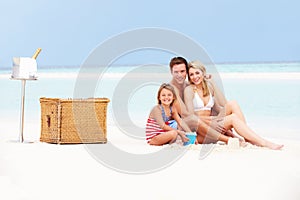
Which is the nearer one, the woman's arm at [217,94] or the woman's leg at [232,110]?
the woman's leg at [232,110]

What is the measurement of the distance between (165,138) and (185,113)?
0.66 ft

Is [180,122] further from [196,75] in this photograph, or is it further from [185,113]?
[196,75]

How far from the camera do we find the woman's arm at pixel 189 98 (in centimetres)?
313

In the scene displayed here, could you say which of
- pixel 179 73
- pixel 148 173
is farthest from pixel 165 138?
pixel 148 173

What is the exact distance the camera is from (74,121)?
3092mm

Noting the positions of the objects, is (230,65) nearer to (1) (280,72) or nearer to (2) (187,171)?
(1) (280,72)

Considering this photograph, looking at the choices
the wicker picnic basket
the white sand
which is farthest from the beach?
the wicker picnic basket

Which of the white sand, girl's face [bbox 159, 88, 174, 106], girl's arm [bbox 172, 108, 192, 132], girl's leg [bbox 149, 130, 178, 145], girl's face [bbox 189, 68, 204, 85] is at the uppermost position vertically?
girl's face [bbox 189, 68, 204, 85]

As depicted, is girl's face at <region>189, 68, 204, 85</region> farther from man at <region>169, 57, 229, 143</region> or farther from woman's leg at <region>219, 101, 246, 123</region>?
woman's leg at <region>219, 101, 246, 123</region>

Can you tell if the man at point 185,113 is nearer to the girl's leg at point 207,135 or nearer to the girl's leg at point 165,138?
the girl's leg at point 207,135

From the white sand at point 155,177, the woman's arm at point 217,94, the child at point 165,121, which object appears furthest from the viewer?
the woman's arm at point 217,94

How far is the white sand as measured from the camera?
6.70 feet

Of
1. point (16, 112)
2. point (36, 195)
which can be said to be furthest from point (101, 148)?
point (16, 112)

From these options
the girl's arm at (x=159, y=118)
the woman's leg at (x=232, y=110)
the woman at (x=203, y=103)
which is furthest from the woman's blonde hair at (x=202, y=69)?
the girl's arm at (x=159, y=118)
